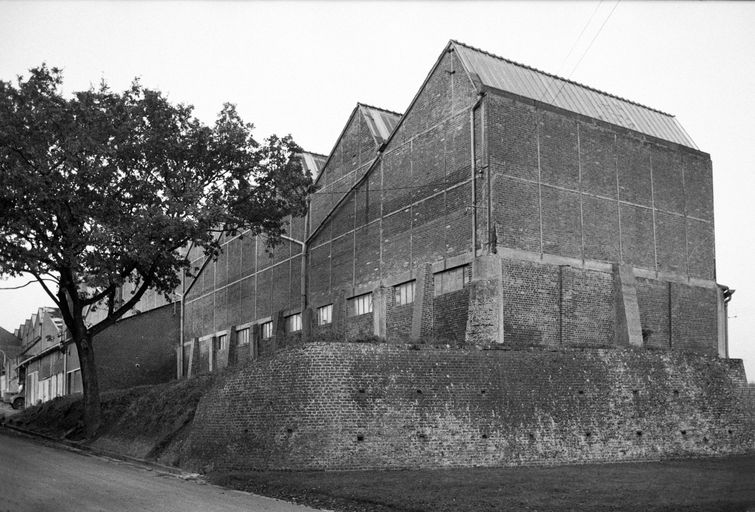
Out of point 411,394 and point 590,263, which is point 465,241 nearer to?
point 590,263

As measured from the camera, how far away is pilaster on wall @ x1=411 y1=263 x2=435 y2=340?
1171 inches

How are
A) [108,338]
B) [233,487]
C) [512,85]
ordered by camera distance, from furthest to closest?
[108,338] → [512,85] → [233,487]

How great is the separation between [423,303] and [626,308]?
7.95 m

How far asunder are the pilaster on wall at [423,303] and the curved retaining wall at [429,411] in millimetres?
5309

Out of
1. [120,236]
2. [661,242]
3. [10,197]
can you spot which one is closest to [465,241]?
[661,242]

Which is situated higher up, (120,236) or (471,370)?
(120,236)

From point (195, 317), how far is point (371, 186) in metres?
21.1

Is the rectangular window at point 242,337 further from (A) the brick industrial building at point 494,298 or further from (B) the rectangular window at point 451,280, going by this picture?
(B) the rectangular window at point 451,280

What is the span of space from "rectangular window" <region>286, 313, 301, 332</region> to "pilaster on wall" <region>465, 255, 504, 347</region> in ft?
45.6

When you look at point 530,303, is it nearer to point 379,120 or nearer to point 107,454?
point 379,120

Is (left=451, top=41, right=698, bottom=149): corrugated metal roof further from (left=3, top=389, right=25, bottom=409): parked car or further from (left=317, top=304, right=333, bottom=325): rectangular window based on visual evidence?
(left=3, top=389, right=25, bottom=409): parked car

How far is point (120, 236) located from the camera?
28.4 metres

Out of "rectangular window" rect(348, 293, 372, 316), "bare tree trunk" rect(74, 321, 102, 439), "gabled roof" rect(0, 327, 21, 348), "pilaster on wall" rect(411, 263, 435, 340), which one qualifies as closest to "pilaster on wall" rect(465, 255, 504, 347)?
"pilaster on wall" rect(411, 263, 435, 340)

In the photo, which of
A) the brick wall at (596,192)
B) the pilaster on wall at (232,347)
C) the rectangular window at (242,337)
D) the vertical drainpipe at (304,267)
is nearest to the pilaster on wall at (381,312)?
the brick wall at (596,192)
